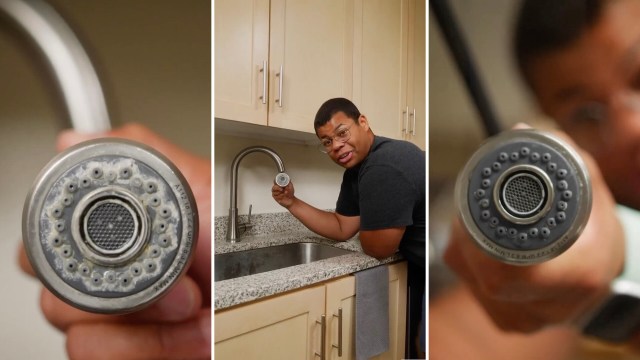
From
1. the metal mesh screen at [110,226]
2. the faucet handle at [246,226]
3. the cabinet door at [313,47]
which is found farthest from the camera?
the faucet handle at [246,226]

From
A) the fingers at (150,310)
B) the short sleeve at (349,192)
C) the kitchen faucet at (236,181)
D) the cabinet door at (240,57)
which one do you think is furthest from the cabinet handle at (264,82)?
the fingers at (150,310)

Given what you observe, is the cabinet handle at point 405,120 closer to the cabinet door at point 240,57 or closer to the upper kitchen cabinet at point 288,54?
the upper kitchen cabinet at point 288,54

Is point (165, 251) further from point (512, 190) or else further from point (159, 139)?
point (512, 190)

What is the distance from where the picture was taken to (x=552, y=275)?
1.11 ft

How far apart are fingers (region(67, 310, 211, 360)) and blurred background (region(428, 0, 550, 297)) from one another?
0.94ft

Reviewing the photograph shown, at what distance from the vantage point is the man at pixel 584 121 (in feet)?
1.06

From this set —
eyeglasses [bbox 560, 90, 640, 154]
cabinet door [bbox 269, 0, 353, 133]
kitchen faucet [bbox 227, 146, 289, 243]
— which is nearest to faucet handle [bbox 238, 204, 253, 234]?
kitchen faucet [bbox 227, 146, 289, 243]

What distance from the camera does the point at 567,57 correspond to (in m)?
0.33

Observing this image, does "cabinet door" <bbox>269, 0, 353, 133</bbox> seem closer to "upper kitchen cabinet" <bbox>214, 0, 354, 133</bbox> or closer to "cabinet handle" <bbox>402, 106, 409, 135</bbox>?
"upper kitchen cabinet" <bbox>214, 0, 354, 133</bbox>

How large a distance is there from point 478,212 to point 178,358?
0.37 metres

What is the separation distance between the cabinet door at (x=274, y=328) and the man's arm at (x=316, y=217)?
12cm

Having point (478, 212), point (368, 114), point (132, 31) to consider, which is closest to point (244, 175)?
point (368, 114)

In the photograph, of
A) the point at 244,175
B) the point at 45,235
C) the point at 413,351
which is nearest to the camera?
the point at 45,235

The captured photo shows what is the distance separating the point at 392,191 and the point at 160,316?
1.33ft
